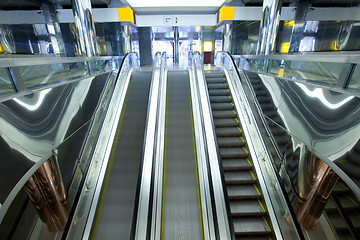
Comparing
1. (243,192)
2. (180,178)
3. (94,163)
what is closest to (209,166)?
(180,178)

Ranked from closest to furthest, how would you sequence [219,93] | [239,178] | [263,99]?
[239,178] < [263,99] < [219,93]

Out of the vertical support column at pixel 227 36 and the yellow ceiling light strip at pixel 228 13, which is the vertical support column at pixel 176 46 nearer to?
the vertical support column at pixel 227 36

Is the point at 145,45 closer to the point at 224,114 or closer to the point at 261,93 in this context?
the point at 224,114

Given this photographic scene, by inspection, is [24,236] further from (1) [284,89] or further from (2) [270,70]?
(2) [270,70]

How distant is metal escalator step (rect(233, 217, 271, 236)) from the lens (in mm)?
3399

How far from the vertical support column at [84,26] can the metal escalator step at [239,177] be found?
636cm

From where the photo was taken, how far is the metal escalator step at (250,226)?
11.2 ft

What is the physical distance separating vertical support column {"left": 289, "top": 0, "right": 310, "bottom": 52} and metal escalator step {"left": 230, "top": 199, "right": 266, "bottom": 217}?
8990mm

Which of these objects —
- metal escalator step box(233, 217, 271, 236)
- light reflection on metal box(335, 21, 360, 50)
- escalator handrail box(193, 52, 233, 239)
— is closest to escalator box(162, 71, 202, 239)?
escalator handrail box(193, 52, 233, 239)

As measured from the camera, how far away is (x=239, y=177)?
4.18 meters

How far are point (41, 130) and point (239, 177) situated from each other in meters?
3.75

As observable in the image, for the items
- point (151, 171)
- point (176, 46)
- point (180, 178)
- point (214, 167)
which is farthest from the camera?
point (176, 46)

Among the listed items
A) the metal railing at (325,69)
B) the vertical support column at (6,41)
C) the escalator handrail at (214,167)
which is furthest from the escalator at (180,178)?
the vertical support column at (6,41)

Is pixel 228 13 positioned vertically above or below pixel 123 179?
above
